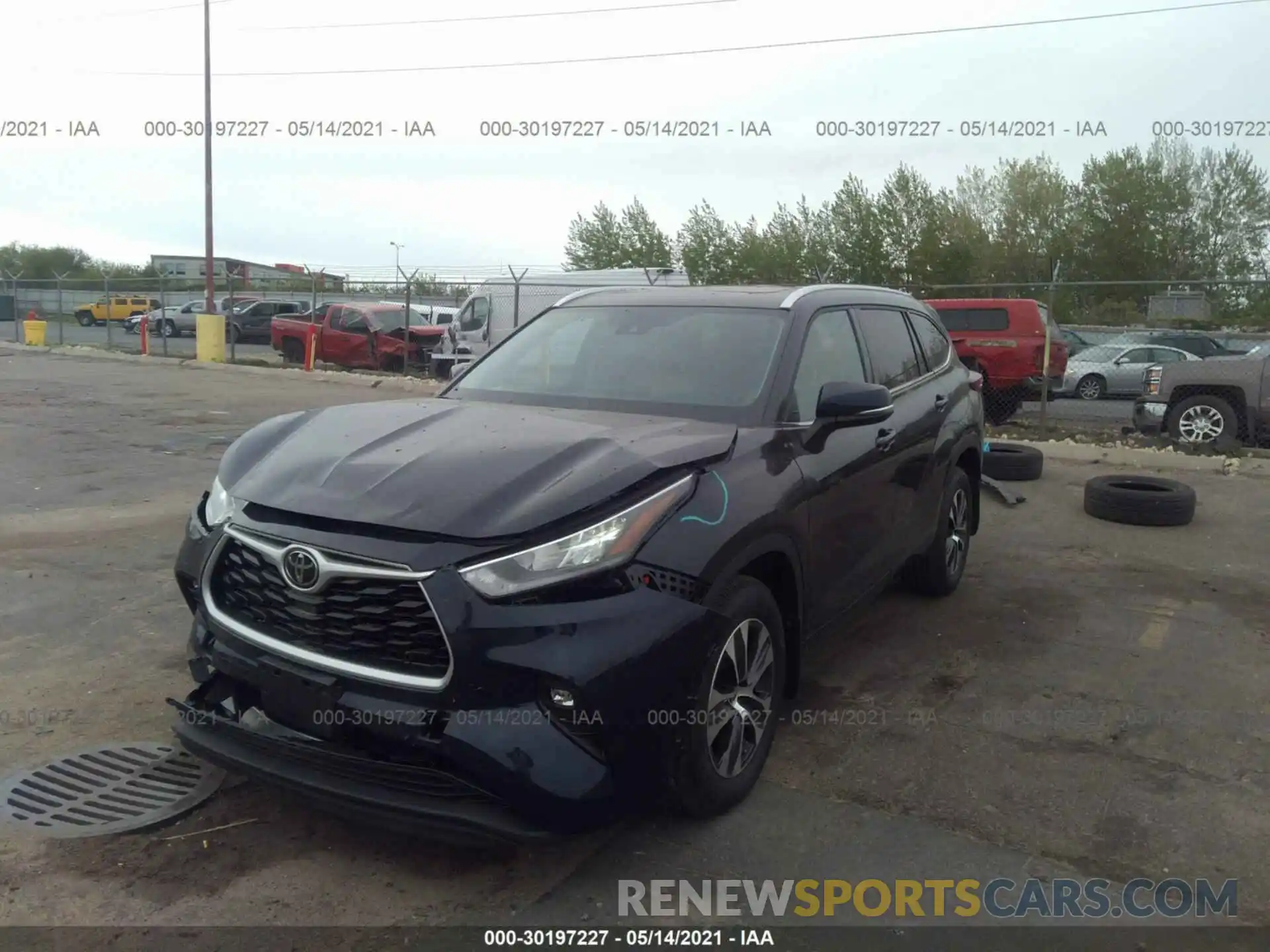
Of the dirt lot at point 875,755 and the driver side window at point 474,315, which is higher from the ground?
the driver side window at point 474,315

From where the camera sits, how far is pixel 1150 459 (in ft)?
36.2

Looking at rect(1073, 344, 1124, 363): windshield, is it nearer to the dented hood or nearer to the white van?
the white van

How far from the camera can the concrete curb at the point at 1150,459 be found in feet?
34.7

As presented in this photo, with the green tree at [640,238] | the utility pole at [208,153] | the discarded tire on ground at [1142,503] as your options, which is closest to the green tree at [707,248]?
the green tree at [640,238]

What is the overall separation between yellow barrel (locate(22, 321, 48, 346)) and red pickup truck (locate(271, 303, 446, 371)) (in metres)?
12.4

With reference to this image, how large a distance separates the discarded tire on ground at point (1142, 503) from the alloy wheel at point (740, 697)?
5.47 meters

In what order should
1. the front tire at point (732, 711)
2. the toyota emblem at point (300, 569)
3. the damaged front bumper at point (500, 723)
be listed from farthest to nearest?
the front tire at point (732, 711), the toyota emblem at point (300, 569), the damaged front bumper at point (500, 723)

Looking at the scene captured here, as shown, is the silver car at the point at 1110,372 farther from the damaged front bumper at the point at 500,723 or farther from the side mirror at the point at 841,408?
the damaged front bumper at the point at 500,723

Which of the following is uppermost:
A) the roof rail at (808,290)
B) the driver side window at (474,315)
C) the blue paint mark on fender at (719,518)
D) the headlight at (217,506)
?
the driver side window at (474,315)

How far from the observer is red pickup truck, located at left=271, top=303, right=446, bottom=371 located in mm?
21531

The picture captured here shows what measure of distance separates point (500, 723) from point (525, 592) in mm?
360

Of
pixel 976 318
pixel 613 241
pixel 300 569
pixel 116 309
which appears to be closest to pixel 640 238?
pixel 613 241

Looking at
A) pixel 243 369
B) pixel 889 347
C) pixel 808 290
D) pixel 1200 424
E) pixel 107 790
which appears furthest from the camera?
pixel 243 369

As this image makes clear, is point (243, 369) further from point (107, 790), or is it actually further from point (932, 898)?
point (932, 898)
